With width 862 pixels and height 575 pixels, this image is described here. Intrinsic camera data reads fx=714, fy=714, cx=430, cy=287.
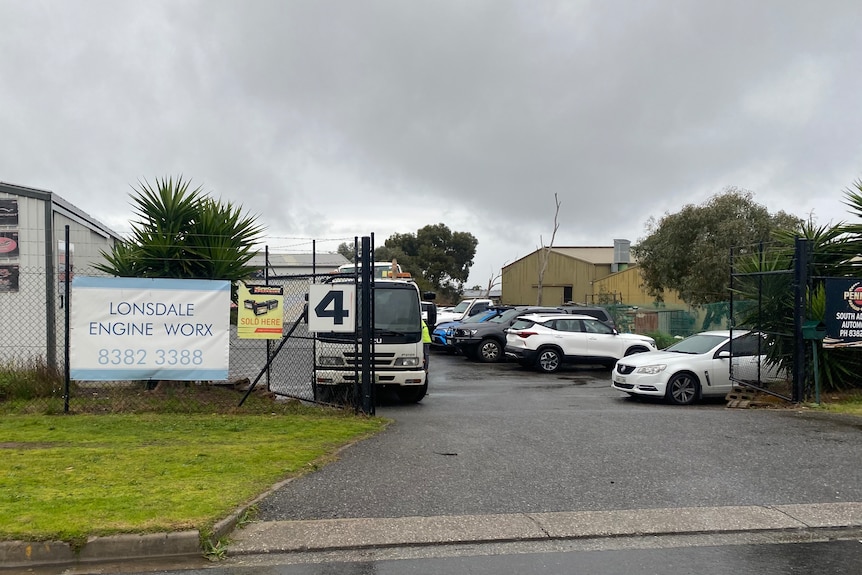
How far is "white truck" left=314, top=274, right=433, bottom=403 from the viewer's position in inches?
440

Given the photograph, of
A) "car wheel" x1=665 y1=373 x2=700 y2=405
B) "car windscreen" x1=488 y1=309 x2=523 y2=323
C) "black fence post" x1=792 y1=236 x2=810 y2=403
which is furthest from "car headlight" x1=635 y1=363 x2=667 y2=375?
"car windscreen" x1=488 y1=309 x2=523 y2=323

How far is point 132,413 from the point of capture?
10.0 meters

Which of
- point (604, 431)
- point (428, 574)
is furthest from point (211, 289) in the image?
point (428, 574)

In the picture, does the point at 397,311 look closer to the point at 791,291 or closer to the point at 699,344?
the point at 699,344

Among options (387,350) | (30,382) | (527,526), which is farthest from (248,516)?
(30,382)

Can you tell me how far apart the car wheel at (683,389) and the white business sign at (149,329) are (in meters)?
8.09

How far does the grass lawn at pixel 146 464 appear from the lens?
5324 millimetres

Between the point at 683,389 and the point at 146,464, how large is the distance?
988cm

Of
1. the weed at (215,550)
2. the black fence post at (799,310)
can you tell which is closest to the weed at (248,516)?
the weed at (215,550)

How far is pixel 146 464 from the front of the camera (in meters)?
6.94

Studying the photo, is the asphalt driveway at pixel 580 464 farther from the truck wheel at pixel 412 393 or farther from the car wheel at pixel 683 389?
the car wheel at pixel 683 389

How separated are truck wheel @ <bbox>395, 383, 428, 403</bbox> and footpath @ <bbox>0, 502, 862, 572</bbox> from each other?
6734mm

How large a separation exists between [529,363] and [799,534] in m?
13.8

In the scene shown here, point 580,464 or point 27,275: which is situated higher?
point 27,275
